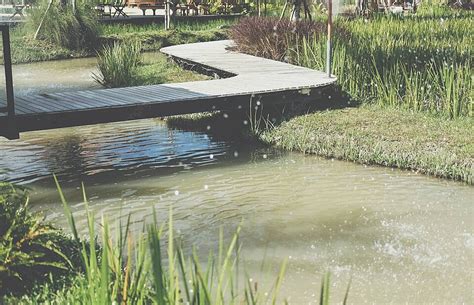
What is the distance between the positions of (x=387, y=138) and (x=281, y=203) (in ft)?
6.19

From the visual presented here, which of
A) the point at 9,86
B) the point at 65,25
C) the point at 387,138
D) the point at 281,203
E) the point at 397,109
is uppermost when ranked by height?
the point at 65,25

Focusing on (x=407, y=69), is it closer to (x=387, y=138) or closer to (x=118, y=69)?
(x=387, y=138)

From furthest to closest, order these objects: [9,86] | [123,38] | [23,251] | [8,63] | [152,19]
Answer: [152,19]
[123,38]
[9,86]
[8,63]
[23,251]

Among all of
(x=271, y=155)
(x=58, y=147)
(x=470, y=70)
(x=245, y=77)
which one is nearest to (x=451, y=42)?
(x=470, y=70)

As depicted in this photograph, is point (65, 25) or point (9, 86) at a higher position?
point (65, 25)

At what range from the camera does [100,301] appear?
207cm

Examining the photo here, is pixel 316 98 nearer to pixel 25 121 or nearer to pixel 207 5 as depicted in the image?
pixel 25 121

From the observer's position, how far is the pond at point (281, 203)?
4664mm

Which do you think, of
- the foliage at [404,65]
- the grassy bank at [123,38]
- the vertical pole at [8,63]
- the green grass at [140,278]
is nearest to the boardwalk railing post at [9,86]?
the vertical pole at [8,63]

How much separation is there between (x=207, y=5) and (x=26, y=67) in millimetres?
10086

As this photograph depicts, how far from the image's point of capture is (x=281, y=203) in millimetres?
6211

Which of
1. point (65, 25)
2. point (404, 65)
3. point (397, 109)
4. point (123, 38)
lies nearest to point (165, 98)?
point (397, 109)

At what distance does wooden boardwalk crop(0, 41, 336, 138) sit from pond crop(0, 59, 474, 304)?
44cm

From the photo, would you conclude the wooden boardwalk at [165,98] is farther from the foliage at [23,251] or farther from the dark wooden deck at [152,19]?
the dark wooden deck at [152,19]
